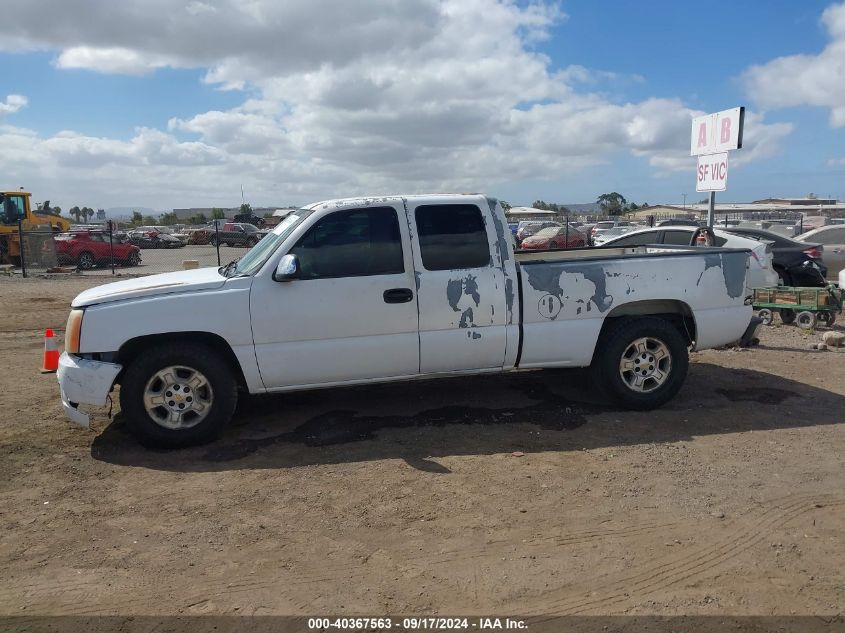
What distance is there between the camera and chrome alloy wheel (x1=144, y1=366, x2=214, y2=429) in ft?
16.4

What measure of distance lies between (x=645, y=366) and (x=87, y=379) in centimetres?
→ 463

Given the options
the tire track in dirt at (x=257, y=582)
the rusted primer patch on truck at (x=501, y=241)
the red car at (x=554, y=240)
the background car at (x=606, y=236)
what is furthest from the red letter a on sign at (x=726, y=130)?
the red car at (x=554, y=240)

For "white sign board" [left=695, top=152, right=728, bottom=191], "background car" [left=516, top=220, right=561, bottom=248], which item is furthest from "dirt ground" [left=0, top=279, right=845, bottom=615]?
"background car" [left=516, top=220, right=561, bottom=248]

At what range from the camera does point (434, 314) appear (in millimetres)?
5379

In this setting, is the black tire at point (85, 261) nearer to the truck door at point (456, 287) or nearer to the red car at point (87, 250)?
the red car at point (87, 250)

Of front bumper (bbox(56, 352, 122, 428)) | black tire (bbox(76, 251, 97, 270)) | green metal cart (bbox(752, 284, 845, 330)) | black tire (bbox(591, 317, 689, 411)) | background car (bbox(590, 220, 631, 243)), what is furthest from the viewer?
→ background car (bbox(590, 220, 631, 243))

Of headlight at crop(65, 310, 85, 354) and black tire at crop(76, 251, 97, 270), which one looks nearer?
headlight at crop(65, 310, 85, 354)

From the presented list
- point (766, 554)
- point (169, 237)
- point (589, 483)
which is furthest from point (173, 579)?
point (169, 237)

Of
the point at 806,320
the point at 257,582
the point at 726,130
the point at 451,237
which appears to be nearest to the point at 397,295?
the point at 451,237

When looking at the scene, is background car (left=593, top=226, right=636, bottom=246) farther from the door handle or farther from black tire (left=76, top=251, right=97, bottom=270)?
black tire (left=76, top=251, right=97, bottom=270)

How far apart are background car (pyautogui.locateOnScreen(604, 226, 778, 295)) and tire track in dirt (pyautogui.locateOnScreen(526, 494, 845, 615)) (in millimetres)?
4542

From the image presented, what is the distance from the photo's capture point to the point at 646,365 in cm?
595

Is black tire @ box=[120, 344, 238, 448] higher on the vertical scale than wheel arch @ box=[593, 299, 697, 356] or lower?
lower

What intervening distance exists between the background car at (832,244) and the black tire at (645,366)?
36.0 ft
